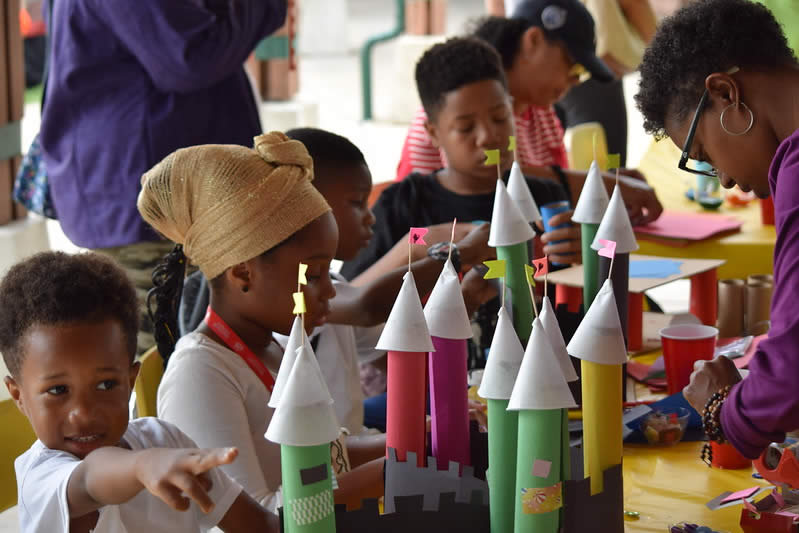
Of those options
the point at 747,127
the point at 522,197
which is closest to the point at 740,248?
the point at 522,197

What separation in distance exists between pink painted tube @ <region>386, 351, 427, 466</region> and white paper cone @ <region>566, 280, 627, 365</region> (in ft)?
0.60

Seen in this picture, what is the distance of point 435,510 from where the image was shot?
1.11 m

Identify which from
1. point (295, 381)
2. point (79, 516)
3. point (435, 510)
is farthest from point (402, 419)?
point (79, 516)

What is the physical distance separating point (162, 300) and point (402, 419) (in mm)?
724

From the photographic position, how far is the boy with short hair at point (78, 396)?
1187 mm

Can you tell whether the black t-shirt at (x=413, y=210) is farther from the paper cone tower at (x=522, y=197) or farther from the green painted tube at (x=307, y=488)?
the green painted tube at (x=307, y=488)

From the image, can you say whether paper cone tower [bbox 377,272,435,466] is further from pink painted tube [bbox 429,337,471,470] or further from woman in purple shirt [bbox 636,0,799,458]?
woman in purple shirt [bbox 636,0,799,458]

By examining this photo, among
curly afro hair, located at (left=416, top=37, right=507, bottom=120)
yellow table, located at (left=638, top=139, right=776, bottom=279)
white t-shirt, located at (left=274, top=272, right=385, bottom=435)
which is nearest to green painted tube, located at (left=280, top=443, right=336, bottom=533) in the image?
white t-shirt, located at (left=274, top=272, right=385, bottom=435)

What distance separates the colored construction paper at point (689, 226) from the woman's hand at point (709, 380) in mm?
1443

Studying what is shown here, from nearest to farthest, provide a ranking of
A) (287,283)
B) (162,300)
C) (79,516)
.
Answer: (79,516), (287,283), (162,300)

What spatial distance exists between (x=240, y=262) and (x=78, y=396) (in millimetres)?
390

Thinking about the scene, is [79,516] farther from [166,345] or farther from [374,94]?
[374,94]

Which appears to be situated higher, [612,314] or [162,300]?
[612,314]

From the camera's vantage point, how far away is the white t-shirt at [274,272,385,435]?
1965 mm
